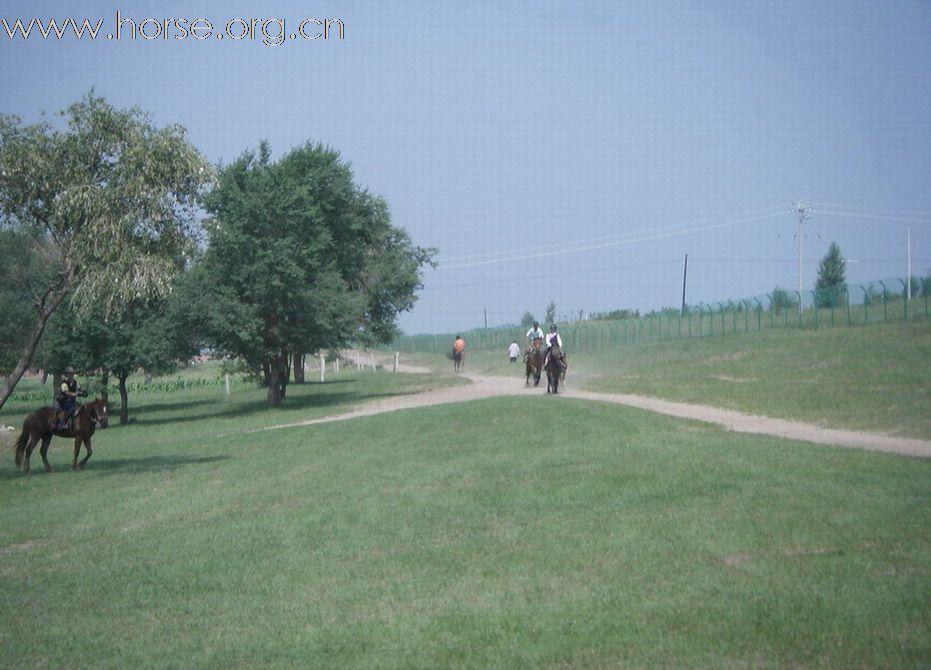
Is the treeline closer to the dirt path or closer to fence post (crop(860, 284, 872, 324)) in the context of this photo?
the dirt path

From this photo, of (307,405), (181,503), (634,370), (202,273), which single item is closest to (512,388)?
(634,370)

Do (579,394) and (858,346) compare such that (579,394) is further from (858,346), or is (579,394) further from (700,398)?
(858,346)

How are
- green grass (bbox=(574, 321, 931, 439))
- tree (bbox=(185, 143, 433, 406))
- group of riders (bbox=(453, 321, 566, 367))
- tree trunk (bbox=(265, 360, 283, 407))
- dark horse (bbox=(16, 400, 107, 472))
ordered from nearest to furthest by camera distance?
green grass (bbox=(574, 321, 931, 439)) < dark horse (bbox=(16, 400, 107, 472)) < group of riders (bbox=(453, 321, 566, 367)) < tree (bbox=(185, 143, 433, 406)) < tree trunk (bbox=(265, 360, 283, 407))

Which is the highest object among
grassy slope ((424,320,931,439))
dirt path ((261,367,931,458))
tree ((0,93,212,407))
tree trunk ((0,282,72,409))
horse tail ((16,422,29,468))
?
tree ((0,93,212,407))

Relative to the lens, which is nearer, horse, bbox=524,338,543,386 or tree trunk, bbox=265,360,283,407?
horse, bbox=524,338,543,386

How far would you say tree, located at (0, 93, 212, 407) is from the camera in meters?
22.6

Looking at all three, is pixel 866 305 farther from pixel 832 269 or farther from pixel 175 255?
pixel 832 269

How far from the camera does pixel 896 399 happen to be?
26.2 metres

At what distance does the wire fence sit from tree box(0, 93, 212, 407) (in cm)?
3356

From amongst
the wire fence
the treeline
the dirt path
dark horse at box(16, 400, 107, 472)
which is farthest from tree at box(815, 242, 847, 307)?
dark horse at box(16, 400, 107, 472)

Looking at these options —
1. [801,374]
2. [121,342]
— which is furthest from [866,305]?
[121,342]

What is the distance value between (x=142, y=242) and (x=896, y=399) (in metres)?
18.2

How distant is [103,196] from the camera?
22672 millimetres

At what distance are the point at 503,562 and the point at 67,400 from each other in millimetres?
17798
